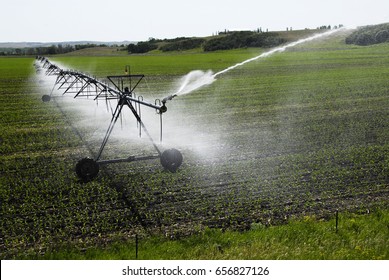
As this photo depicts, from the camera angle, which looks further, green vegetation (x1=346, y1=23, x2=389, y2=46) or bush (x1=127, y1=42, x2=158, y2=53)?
bush (x1=127, y1=42, x2=158, y2=53)

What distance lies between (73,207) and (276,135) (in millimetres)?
11292

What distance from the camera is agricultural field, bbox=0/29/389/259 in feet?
33.4

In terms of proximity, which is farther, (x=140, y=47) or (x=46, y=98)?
(x=140, y=47)

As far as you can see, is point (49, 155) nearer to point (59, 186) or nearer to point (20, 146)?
point (20, 146)

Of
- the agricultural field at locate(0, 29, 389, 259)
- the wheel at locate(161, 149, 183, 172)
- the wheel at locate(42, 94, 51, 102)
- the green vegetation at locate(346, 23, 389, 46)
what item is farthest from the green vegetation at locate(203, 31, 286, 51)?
the wheel at locate(161, 149, 183, 172)

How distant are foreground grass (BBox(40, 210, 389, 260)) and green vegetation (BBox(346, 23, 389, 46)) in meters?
72.6

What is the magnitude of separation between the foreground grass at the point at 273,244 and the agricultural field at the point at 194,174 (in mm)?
458

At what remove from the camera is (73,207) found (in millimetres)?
11062

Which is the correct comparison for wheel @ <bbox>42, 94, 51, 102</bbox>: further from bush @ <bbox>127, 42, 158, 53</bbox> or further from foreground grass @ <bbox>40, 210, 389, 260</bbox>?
bush @ <bbox>127, 42, 158, 53</bbox>

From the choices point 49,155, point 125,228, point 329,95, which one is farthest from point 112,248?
point 329,95

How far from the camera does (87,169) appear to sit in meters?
13.0

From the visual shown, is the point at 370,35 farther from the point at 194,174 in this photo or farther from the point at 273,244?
the point at 273,244

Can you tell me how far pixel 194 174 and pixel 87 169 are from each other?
11.8 feet

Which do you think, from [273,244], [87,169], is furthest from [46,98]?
[273,244]
